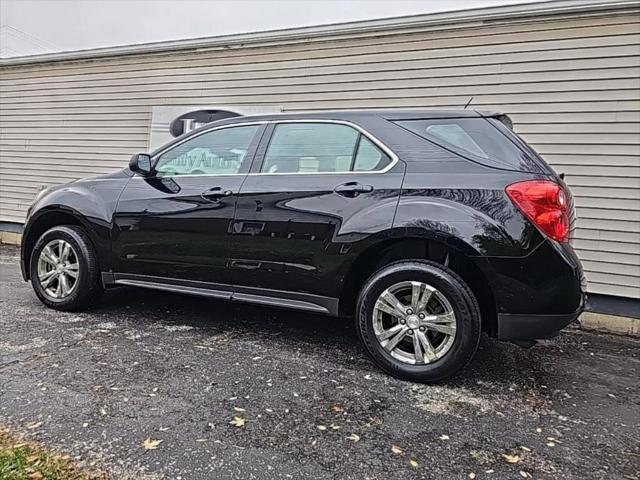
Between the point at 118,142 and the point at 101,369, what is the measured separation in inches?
232

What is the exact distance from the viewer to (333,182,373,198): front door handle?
302 cm

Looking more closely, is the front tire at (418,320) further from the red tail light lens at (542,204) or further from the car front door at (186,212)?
the car front door at (186,212)

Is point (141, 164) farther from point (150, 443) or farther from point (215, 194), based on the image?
point (150, 443)

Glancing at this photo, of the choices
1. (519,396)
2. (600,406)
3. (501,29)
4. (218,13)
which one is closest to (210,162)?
(519,396)

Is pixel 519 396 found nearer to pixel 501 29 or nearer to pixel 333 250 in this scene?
pixel 333 250

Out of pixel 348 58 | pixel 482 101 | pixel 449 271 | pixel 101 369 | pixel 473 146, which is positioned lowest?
pixel 101 369

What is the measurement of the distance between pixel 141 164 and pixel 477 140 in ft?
8.17

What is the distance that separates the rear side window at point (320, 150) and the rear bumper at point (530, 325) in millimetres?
1211

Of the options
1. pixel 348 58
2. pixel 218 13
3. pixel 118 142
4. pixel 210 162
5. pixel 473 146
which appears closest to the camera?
pixel 473 146

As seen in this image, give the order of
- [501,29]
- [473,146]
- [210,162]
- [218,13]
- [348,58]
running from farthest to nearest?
1. [218,13]
2. [348,58]
3. [501,29]
4. [210,162]
5. [473,146]

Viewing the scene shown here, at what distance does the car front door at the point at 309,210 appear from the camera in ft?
9.89

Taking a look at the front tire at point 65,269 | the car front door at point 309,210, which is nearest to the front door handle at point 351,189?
the car front door at point 309,210

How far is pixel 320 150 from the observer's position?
330 cm

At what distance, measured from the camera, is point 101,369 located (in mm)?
2826
